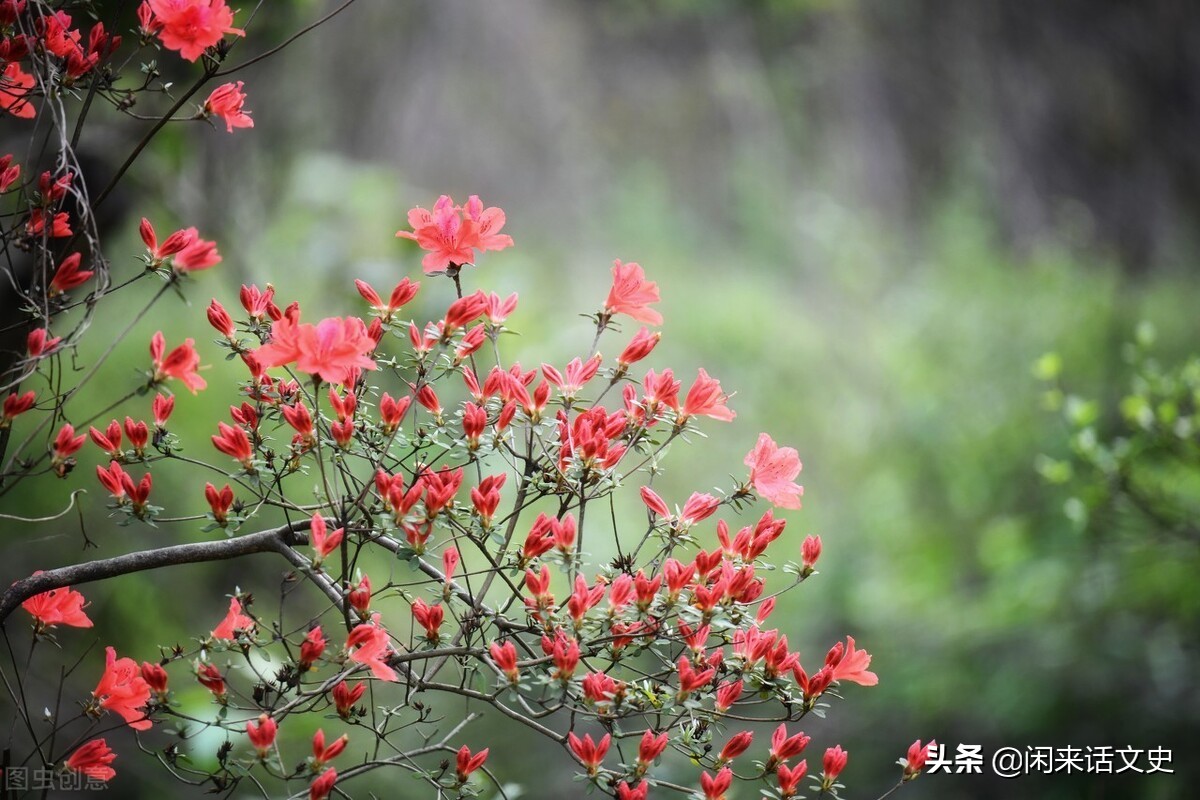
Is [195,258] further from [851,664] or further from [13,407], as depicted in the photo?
[851,664]

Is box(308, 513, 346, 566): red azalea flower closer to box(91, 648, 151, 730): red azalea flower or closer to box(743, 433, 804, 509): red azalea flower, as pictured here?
box(91, 648, 151, 730): red azalea flower

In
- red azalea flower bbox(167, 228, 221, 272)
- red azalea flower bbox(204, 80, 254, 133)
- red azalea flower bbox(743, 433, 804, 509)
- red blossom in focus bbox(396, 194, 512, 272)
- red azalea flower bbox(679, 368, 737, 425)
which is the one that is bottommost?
red azalea flower bbox(167, 228, 221, 272)

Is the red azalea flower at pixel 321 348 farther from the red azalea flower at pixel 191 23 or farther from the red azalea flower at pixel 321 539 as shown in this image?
the red azalea flower at pixel 191 23

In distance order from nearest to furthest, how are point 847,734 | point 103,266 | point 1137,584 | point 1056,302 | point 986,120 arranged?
point 103,266
point 1137,584
point 847,734
point 1056,302
point 986,120

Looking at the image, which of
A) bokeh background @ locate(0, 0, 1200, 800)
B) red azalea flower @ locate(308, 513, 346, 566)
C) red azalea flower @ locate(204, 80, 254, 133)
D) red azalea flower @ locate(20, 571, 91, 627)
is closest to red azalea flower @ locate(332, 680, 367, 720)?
red azalea flower @ locate(308, 513, 346, 566)

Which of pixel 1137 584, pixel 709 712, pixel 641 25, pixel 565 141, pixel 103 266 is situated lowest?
pixel 709 712

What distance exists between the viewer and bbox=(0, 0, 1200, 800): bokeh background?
247cm

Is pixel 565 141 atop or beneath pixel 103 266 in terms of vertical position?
atop

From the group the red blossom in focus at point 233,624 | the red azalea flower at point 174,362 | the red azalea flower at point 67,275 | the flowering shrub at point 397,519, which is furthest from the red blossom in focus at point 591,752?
the red azalea flower at point 67,275

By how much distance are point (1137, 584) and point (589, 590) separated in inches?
81.8

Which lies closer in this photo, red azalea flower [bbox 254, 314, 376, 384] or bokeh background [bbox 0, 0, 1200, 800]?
red azalea flower [bbox 254, 314, 376, 384]

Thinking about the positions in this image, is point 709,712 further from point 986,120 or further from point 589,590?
point 986,120

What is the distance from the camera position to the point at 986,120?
415 centimetres

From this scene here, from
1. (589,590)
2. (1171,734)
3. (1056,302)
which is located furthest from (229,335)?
(1056,302)
